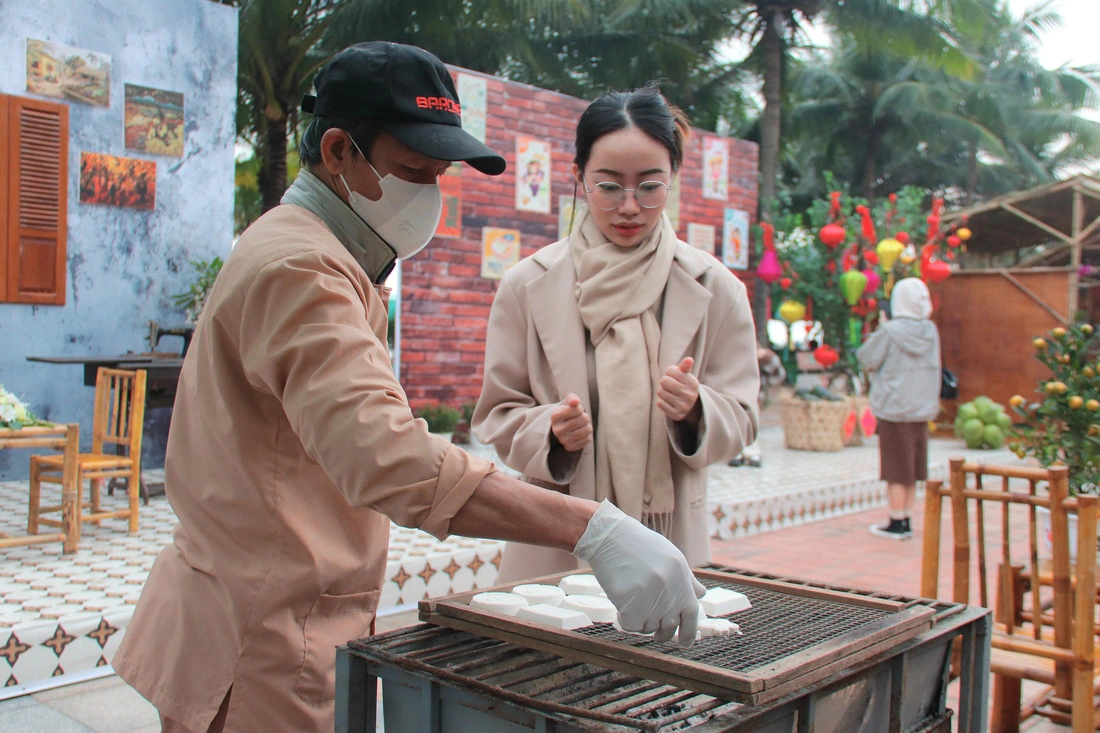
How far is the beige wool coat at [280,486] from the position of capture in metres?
1.12

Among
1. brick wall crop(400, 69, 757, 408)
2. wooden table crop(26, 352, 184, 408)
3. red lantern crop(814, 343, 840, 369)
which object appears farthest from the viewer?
red lantern crop(814, 343, 840, 369)

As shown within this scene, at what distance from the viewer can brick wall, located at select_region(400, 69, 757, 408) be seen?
8.10m

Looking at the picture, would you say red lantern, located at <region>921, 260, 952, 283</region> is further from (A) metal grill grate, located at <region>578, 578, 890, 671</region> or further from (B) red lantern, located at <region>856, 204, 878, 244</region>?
(A) metal grill grate, located at <region>578, 578, 890, 671</region>

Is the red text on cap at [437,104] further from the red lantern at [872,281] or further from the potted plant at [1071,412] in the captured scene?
the red lantern at [872,281]

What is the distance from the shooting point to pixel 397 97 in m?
1.31

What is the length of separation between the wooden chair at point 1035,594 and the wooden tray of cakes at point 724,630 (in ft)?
3.87

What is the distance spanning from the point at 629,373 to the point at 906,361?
493 cm

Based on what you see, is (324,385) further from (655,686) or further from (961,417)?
(961,417)

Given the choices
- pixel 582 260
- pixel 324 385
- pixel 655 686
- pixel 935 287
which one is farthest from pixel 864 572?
pixel 935 287

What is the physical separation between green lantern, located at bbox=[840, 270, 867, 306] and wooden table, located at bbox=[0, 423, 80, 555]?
24.2 feet

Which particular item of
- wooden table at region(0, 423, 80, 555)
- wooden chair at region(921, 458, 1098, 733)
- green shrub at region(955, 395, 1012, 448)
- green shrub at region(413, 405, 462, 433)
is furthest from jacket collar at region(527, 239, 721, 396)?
green shrub at region(955, 395, 1012, 448)

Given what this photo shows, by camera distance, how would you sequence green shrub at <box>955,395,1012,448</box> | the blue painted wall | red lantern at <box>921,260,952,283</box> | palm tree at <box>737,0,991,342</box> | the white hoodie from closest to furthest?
the white hoodie → the blue painted wall → red lantern at <box>921,260,952,283</box> → green shrub at <box>955,395,1012,448</box> → palm tree at <box>737,0,991,342</box>

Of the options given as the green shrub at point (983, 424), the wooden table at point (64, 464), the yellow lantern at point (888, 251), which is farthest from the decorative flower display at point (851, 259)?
the wooden table at point (64, 464)

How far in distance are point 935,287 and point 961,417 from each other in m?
2.45
